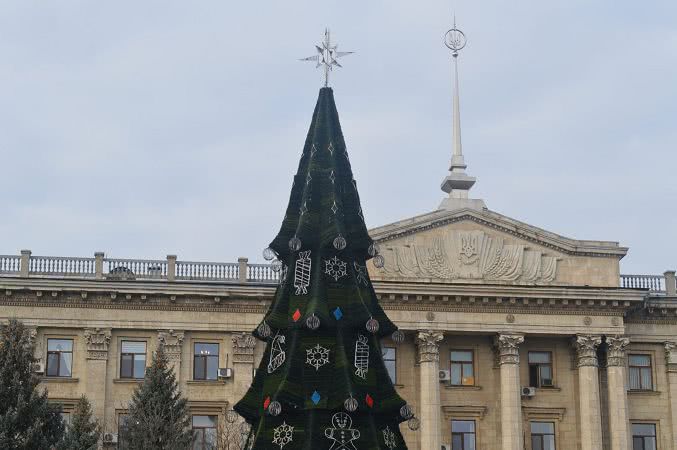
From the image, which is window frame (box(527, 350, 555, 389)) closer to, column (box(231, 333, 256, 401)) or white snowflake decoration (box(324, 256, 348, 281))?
column (box(231, 333, 256, 401))

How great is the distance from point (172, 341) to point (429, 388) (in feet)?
27.5

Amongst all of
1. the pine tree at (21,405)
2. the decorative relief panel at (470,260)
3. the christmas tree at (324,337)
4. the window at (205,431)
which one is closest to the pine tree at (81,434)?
the pine tree at (21,405)

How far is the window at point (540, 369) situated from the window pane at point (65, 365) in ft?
49.4

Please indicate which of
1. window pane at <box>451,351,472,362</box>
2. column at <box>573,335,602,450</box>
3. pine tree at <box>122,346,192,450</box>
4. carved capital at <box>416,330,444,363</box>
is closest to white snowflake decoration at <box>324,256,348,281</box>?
pine tree at <box>122,346,192,450</box>

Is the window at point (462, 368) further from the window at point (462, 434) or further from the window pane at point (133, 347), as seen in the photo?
the window pane at point (133, 347)

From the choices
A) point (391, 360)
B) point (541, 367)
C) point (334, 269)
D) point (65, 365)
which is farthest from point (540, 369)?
point (334, 269)

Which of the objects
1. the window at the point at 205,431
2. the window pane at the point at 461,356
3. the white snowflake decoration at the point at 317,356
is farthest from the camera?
the window pane at the point at 461,356

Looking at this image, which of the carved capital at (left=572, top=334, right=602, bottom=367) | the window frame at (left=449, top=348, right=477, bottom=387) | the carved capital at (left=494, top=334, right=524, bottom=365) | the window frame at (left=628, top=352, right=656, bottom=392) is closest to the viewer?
the carved capital at (left=494, top=334, right=524, bottom=365)

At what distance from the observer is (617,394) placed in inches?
1731

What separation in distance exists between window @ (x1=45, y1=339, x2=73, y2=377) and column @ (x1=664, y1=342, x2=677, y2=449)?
19711 millimetres

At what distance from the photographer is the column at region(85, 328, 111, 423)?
139 ft

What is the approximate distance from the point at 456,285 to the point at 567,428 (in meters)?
6.08

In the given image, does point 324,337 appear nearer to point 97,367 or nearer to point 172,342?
point 172,342

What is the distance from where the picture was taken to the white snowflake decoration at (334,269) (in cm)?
2023
